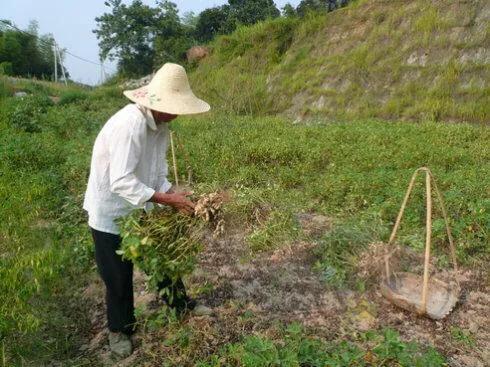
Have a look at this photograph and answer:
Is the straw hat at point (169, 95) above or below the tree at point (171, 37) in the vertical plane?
below

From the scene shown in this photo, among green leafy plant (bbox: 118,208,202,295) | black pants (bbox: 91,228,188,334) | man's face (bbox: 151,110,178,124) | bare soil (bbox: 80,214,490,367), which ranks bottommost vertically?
bare soil (bbox: 80,214,490,367)

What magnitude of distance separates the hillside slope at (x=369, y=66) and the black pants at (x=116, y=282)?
290 inches

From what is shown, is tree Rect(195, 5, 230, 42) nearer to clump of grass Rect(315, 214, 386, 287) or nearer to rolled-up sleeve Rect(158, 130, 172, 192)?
clump of grass Rect(315, 214, 386, 287)

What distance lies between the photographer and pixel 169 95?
7.84 feet

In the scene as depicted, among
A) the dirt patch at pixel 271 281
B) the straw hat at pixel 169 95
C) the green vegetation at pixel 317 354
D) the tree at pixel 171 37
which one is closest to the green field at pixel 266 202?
the green vegetation at pixel 317 354

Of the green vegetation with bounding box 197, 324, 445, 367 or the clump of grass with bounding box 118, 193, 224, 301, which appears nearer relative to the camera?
the green vegetation with bounding box 197, 324, 445, 367

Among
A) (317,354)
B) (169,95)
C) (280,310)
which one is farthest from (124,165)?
(280,310)

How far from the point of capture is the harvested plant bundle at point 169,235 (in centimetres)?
239

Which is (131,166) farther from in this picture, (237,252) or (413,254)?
(413,254)

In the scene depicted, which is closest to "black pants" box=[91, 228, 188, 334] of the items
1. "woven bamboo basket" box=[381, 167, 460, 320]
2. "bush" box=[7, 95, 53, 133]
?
"woven bamboo basket" box=[381, 167, 460, 320]

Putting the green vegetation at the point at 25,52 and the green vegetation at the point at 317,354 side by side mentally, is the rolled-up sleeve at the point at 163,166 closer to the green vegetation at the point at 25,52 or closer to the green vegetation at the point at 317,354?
the green vegetation at the point at 317,354

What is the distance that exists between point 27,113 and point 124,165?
9.61 meters

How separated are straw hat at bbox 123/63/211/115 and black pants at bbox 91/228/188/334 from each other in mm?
773

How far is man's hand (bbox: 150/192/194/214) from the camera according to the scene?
2404mm
